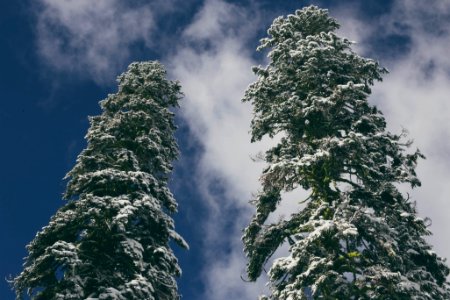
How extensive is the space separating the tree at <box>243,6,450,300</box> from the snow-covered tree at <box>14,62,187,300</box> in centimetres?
382

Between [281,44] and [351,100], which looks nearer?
[351,100]

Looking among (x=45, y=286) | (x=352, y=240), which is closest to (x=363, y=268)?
(x=352, y=240)

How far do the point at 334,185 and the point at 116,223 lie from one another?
302 inches

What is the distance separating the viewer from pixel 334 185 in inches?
684

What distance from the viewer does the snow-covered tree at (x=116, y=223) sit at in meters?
15.3

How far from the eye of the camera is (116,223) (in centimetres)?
1595

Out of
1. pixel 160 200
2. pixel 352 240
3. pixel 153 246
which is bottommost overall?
pixel 352 240

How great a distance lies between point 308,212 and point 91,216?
24.7 ft

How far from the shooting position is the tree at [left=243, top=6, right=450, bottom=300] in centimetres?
1441

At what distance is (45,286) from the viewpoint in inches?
621

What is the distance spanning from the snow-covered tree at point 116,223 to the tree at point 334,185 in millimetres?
3821

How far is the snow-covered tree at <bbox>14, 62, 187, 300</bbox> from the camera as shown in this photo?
15305 millimetres

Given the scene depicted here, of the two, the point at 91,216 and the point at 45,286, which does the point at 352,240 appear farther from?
the point at 45,286

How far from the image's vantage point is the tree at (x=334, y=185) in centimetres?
1441
